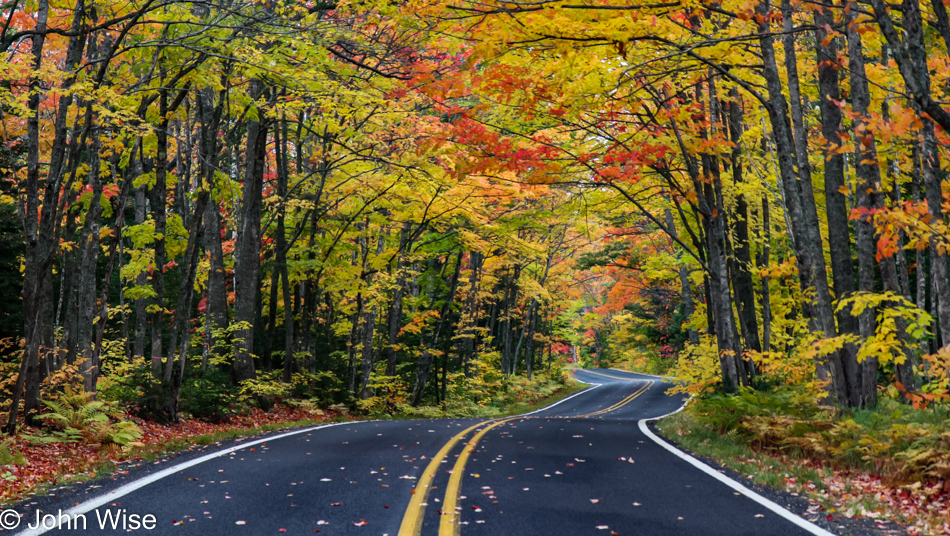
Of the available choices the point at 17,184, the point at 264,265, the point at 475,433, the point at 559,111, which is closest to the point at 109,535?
the point at 475,433

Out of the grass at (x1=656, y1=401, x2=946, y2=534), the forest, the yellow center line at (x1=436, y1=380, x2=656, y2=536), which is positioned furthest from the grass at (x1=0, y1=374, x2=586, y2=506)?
the grass at (x1=656, y1=401, x2=946, y2=534)

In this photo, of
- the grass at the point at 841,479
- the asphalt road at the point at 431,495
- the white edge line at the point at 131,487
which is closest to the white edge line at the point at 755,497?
the asphalt road at the point at 431,495

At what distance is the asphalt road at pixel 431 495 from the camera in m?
5.13

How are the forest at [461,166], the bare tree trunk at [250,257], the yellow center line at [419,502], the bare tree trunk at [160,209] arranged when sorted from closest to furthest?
the yellow center line at [419,502], the forest at [461,166], the bare tree trunk at [160,209], the bare tree trunk at [250,257]

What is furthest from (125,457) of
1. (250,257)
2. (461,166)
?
(250,257)

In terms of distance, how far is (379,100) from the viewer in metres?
12.9

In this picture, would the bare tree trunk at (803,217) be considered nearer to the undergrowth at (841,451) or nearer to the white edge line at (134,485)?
the undergrowth at (841,451)

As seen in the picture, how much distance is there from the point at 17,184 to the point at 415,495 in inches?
709

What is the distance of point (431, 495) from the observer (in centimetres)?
628

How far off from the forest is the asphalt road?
3346 mm

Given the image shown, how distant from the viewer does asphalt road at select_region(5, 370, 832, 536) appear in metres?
5.13

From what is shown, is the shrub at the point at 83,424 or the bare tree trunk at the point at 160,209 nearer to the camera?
the shrub at the point at 83,424

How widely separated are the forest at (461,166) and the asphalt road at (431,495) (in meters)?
3.35

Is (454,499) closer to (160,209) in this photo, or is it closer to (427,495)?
(427,495)
